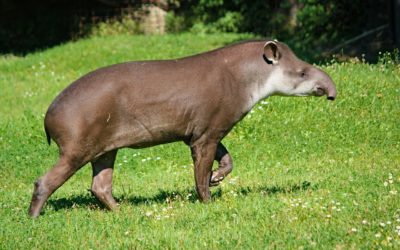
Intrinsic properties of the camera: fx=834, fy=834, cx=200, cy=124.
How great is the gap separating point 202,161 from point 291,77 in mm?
1355

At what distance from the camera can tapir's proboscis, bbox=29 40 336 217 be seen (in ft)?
27.6

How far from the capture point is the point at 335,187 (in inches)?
372

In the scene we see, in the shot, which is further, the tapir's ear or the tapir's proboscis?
the tapir's ear

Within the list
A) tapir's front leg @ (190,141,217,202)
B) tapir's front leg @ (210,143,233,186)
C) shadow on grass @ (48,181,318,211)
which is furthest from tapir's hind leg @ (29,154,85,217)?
tapir's front leg @ (210,143,233,186)

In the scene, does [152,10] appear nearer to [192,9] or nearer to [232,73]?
[192,9]

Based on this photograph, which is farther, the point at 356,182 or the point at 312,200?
the point at 356,182

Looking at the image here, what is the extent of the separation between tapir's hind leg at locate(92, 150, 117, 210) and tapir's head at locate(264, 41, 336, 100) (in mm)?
1920

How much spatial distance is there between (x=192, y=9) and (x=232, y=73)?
836 inches

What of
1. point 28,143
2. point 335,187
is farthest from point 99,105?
point 28,143

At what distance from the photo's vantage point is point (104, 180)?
9094 mm

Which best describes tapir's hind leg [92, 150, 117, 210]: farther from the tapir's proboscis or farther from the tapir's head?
the tapir's head

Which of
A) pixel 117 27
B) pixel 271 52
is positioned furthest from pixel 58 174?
pixel 117 27

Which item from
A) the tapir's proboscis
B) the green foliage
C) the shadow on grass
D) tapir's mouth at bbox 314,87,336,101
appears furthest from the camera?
the green foliage

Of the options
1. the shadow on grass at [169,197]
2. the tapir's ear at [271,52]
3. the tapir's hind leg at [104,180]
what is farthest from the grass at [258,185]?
the tapir's ear at [271,52]
